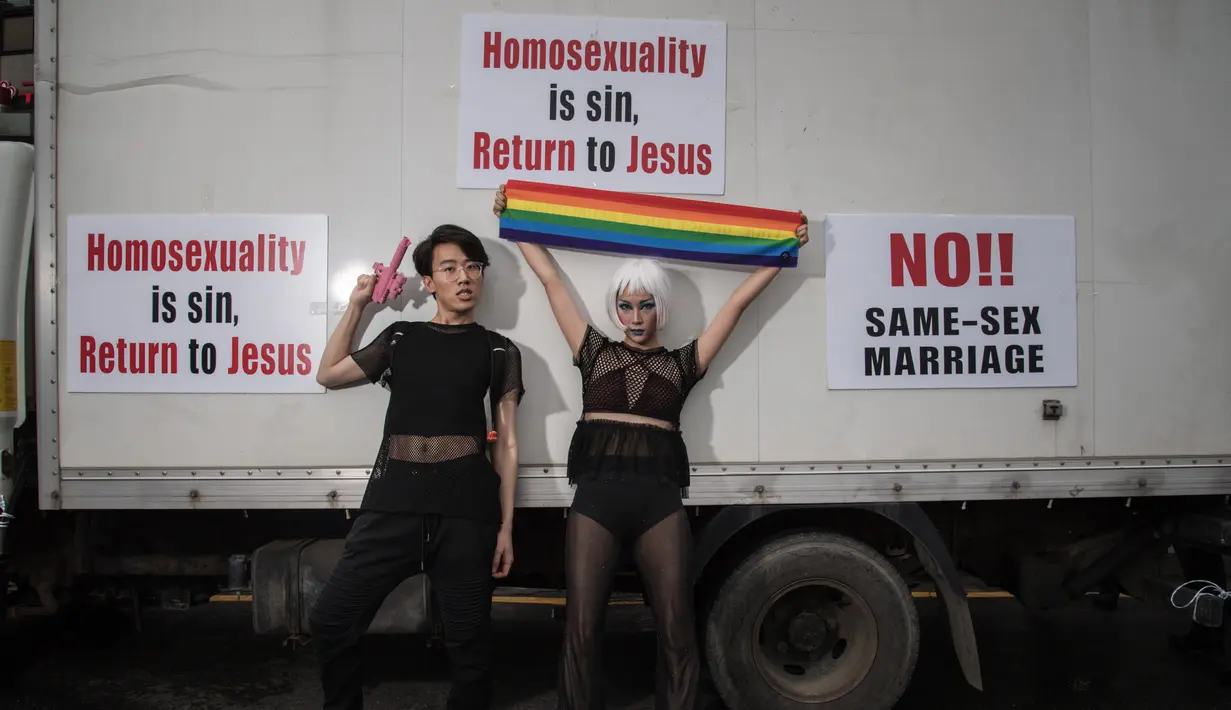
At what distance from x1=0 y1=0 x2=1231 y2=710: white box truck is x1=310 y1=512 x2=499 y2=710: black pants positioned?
27 cm

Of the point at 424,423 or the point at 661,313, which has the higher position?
the point at 661,313

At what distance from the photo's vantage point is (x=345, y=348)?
323cm

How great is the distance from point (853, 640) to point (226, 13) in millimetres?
4085

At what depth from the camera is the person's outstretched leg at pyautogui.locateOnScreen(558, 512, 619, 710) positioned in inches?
123

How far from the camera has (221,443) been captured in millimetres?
3275

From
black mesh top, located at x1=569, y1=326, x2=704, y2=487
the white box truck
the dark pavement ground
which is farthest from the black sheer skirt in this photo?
the dark pavement ground

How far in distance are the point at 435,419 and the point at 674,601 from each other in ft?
4.16

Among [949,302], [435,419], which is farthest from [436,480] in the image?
[949,302]

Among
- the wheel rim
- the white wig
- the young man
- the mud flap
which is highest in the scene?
the white wig

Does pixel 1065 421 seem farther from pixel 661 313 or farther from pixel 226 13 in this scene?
pixel 226 13

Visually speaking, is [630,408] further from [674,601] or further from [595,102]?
[595,102]

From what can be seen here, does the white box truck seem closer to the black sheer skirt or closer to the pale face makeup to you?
the black sheer skirt

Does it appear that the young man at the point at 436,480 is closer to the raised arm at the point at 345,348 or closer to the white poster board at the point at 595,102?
the raised arm at the point at 345,348

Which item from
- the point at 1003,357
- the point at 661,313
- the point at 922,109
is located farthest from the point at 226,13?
the point at 1003,357
